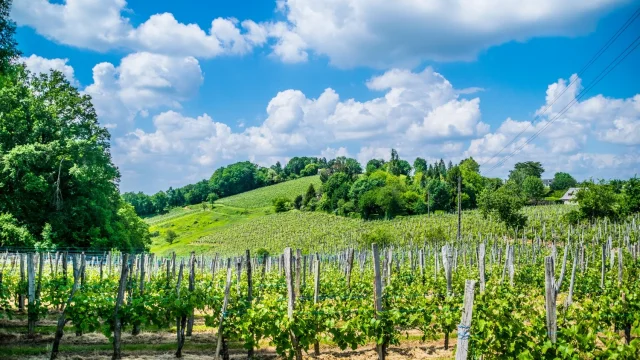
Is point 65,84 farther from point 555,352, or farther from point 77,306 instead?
point 555,352

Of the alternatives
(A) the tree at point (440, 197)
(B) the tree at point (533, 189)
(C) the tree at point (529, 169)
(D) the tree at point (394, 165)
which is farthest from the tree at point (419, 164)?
(A) the tree at point (440, 197)

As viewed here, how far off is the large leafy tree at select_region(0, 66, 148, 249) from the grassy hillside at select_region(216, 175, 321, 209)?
68.0 meters

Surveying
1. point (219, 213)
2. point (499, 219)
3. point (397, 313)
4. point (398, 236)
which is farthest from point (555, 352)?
point (219, 213)

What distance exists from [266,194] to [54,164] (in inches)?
3180

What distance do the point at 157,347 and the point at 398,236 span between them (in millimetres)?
40019

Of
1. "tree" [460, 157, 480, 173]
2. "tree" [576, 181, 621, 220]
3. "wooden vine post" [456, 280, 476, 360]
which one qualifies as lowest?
"wooden vine post" [456, 280, 476, 360]

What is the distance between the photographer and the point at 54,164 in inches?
1156

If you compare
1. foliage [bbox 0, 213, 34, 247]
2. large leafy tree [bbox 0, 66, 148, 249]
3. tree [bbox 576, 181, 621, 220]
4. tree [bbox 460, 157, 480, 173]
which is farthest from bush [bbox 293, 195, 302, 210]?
foliage [bbox 0, 213, 34, 247]

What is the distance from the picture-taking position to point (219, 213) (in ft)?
311

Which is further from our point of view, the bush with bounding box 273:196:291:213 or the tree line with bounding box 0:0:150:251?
the bush with bounding box 273:196:291:213

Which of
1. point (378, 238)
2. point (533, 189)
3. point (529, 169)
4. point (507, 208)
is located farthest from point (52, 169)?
point (529, 169)

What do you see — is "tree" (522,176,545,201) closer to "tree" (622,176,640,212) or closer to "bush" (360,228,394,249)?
"tree" (622,176,640,212)

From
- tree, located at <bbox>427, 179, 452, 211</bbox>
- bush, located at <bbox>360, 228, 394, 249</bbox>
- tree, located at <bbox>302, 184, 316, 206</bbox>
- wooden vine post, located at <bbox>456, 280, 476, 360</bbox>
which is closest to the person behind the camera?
wooden vine post, located at <bbox>456, 280, 476, 360</bbox>

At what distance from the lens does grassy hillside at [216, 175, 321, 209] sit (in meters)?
103
